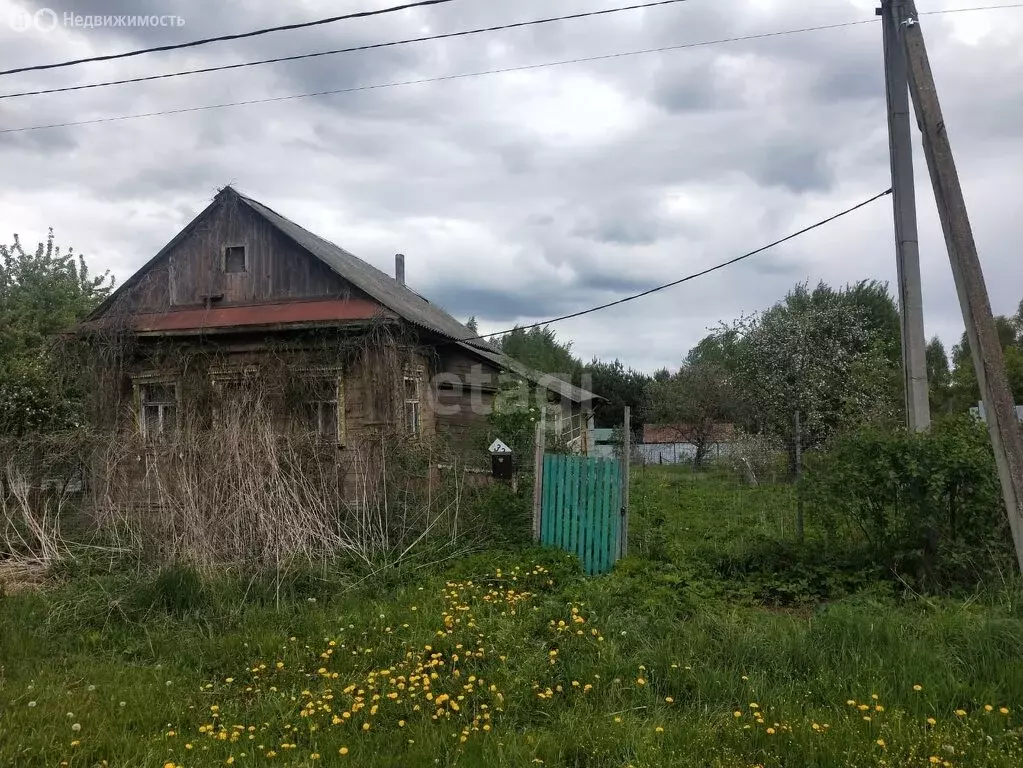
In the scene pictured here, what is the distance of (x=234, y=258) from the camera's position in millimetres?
11719

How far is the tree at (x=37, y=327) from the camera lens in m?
13.8

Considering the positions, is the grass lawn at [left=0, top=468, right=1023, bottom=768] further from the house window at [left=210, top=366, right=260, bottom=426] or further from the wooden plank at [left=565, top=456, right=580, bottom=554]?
the house window at [left=210, top=366, right=260, bottom=426]

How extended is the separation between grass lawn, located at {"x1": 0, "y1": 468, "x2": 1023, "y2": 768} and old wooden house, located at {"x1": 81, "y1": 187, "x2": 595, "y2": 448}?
12.8 ft

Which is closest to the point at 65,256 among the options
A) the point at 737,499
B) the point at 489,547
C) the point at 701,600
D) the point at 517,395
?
the point at 517,395

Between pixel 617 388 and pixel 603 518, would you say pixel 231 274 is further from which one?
pixel 617 388

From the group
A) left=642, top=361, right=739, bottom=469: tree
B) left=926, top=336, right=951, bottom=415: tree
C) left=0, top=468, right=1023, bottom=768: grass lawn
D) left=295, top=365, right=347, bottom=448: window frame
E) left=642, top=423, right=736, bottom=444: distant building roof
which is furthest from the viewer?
left=926, top=336, right=951, bottom=415: tree

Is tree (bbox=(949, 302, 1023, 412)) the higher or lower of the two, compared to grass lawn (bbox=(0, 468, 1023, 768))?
higher

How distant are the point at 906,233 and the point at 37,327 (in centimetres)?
1933

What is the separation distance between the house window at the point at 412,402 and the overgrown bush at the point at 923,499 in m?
6.26

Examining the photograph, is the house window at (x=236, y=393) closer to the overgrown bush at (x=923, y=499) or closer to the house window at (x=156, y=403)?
the house window at (x=156, y=403)

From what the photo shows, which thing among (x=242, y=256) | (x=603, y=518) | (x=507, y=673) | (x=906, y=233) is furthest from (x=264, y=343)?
(x=906, y=233)

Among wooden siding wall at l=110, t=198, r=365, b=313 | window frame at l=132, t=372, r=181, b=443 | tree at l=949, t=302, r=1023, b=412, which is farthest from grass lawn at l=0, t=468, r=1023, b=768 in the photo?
tree at l=949, t=302, r=1023, b=412

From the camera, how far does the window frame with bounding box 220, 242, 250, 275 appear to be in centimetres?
1159

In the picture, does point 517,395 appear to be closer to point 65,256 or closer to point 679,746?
point 679,746
